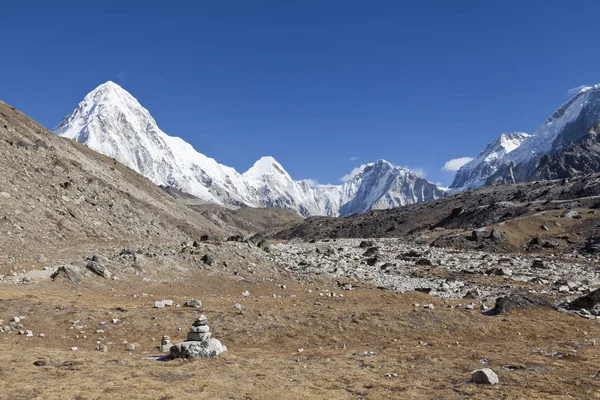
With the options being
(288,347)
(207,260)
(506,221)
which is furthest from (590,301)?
(506,221)

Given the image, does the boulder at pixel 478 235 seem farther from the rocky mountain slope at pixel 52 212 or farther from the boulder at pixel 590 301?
the rocky mountain slope at pixel 52 212

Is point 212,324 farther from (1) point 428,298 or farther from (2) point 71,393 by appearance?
(1) point 428,298

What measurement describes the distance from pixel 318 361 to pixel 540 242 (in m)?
68.4

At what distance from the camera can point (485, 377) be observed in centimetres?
1605

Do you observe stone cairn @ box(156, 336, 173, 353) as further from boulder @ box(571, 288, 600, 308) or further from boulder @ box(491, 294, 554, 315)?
boulder @ box(571, 288, 600, 308)

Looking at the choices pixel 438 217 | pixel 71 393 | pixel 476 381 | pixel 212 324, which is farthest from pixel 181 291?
pixel 438 217

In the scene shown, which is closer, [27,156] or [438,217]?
[27,156]

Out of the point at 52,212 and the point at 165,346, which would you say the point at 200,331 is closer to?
the point at 165,346

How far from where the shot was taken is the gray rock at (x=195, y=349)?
732 inches

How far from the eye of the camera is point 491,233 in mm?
79188

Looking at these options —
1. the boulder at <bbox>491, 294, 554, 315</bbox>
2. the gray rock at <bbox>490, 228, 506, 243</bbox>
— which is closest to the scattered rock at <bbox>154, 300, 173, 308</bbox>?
the boulder at <bbox>491, 294, 554, 315</bbox>

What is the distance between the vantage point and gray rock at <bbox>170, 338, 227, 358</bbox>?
18.6 m

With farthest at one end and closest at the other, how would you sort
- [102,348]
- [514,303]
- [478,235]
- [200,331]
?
[478,235] < [514,303] < [102,348] < [200,331]

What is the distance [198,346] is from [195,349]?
0.19 meters
